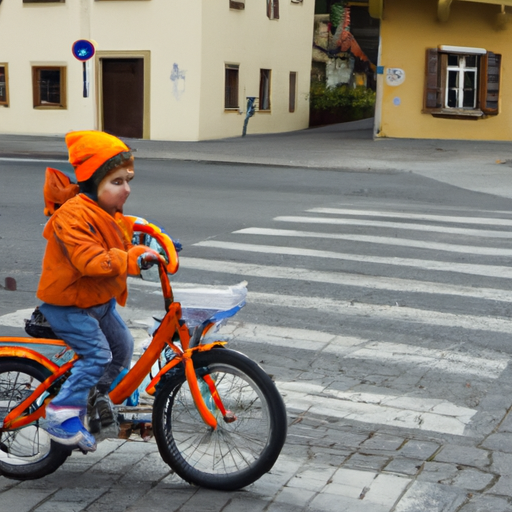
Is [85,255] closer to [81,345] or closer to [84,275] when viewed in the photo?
[84,275]

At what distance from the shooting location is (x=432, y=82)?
2695 centimetres

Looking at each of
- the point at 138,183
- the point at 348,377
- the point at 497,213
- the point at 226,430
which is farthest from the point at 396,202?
the point at 226,430

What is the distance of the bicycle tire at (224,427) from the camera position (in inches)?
157

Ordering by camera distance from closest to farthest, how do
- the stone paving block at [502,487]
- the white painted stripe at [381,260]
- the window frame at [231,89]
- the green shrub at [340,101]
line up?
the stone paving block at [502,487] < the white painted stripe at [381,260] < the window frame at [231,89] < the green shrub at [340,101]

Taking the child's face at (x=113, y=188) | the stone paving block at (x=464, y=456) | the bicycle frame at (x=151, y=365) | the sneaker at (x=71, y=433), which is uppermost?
the child's face at (x=113, y=188)

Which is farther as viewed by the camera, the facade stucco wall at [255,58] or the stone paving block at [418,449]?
the facade stucco wall at [255,58]

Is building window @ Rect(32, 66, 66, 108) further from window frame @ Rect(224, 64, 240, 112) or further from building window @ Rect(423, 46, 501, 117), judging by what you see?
building window @ Rect(423, 46, 501, 117)

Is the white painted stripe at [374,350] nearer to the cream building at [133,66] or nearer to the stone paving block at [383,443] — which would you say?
the stone paving block at [383,443]

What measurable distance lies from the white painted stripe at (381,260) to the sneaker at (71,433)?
5.75 metres

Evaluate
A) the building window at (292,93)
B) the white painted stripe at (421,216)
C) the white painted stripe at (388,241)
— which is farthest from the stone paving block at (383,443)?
the building window at (292,93)

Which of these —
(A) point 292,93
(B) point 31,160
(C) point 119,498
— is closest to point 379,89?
(A) point 292,93

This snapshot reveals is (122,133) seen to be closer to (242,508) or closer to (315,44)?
(315,44)

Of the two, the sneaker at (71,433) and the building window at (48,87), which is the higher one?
the building window at (48,87)

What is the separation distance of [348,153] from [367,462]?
19500mm
